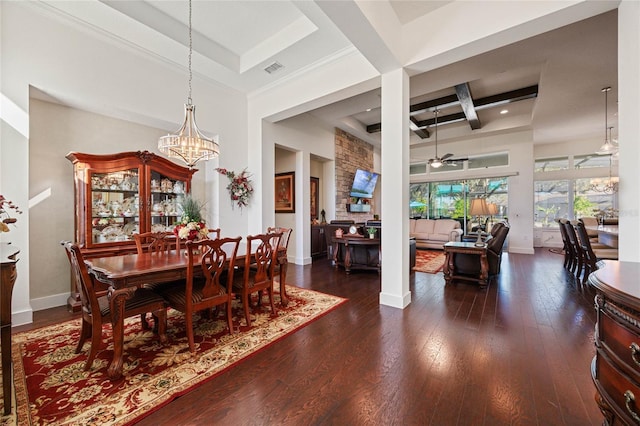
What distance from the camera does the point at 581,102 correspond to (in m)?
5.01

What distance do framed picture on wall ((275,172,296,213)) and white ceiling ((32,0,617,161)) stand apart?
208 centimetres

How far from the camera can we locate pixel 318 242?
6.59 metres

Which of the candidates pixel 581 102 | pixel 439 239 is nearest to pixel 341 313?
pixel 439 239

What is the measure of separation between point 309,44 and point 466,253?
401cm

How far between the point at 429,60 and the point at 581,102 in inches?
169

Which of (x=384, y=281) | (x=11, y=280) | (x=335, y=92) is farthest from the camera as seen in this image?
(x=335, y=92)

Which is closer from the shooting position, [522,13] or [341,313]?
[522,13]

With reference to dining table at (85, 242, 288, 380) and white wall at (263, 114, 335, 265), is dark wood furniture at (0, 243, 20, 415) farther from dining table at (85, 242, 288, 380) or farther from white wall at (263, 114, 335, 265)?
white wall at (263, 114, 335, 265)

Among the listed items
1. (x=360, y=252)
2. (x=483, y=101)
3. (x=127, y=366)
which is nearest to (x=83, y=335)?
(x=127, y=366)

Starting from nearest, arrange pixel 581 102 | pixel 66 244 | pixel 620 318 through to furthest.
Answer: pixel 620 318, pixel 66 244, pixel 581 102

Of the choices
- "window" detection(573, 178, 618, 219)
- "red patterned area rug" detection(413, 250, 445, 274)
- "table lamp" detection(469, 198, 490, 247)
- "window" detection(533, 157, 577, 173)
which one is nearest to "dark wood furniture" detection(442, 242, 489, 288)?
"table lamp" detection(469, 198, 490, 247)

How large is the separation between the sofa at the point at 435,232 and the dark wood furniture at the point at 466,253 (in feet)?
10.3

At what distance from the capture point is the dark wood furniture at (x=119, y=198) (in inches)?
126

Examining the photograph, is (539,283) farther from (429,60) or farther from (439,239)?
(429,60)
